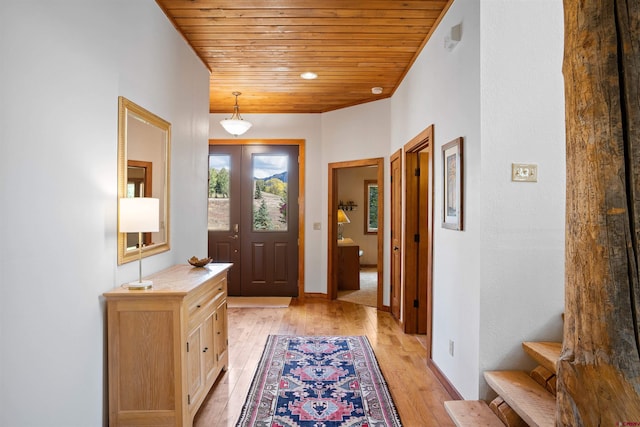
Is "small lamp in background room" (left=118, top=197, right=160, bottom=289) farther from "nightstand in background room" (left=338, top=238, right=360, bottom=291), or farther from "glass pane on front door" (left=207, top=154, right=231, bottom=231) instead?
"nightstand in background room" (left=338, top=238, right=360, bottom=291)

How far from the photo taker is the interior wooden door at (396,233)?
4.74 metres

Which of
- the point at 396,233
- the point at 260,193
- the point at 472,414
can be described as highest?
the point at 260,193

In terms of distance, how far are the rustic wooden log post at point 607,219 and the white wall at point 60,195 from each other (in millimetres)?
2002

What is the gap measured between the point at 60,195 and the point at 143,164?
907 mm

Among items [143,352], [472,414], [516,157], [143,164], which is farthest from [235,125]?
[472,414]

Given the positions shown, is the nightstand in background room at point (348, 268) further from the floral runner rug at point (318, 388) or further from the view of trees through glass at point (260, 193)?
the floral runner rug at point (318, 388)

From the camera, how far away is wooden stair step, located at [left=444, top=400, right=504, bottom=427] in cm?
216

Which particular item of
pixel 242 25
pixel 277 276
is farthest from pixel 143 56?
pixel 277 276

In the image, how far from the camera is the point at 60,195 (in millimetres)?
1787

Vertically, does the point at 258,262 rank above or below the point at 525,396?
above

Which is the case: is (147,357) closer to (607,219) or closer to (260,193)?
(607,219)

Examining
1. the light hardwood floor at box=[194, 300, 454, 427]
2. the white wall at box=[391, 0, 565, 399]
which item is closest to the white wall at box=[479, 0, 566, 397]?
the white wall at box=[391, 0, 565, 399]

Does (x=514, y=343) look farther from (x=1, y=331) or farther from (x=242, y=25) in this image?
(x=242, y=25)

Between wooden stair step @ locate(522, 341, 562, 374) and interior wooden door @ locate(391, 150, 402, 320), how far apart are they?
2363mm
